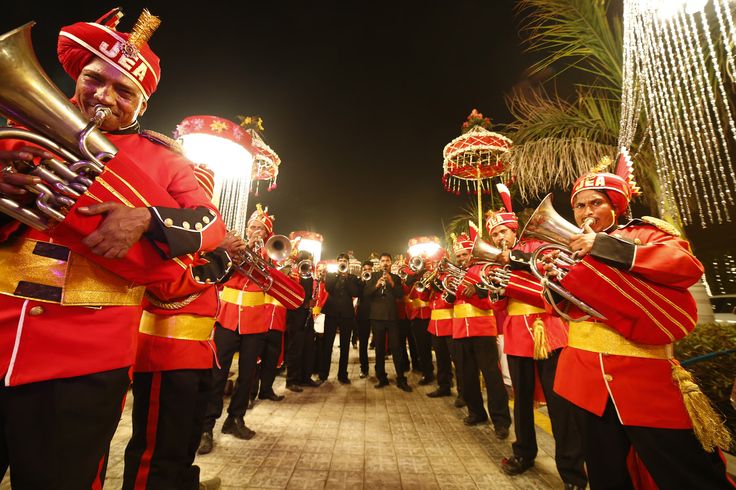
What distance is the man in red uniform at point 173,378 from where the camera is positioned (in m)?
2.08

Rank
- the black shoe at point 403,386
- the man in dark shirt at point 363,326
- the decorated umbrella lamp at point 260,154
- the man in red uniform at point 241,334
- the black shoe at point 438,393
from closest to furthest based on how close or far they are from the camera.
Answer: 1. the man in red uniform at point 241,334
2. the black shoe at point 438,393
3. the black shoe at point 403,386
4. the decorated umbrella lamp at point 260,154
5. the man in dark shirt at point 363,326

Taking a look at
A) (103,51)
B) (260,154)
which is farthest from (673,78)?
(260,154)

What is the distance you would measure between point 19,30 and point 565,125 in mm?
7952

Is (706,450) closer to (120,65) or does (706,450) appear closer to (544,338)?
(544,338)

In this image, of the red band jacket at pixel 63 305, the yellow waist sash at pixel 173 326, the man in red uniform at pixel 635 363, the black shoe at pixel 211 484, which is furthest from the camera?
the black shoe at pixel 211 484

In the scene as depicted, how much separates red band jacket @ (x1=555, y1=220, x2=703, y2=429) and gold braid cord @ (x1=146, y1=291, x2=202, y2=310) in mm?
2683

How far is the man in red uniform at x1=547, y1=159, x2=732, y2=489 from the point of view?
1647 millimetres

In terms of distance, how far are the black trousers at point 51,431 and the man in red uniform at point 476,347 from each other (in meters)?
4.13

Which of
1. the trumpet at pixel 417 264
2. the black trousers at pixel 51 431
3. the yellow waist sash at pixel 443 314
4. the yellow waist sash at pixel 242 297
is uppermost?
the trumpet at pixel 417 264

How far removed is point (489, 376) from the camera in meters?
4.49

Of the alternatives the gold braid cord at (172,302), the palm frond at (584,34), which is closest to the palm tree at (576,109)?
the palm frond at (584,34)

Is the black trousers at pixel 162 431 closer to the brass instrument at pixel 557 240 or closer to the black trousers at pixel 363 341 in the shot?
the brass instrument at pixel 557 240

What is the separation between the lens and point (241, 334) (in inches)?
163

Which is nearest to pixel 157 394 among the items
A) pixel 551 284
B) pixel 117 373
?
pixel 117 373
